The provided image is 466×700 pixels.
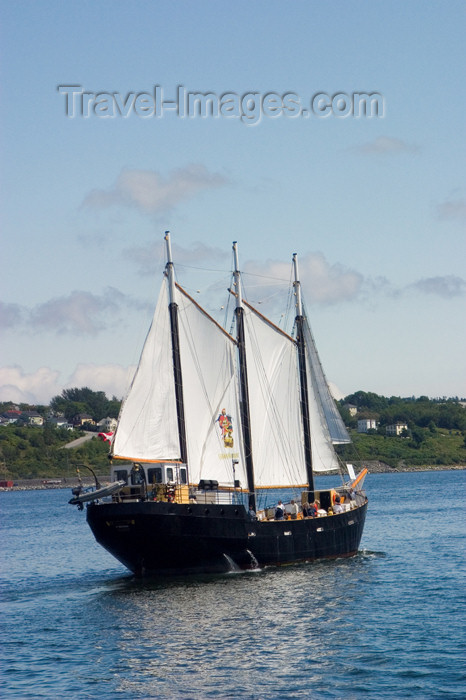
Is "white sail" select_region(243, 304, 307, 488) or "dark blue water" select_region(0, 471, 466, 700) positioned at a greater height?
"white sail" select_region(243, 304, 307, 488)

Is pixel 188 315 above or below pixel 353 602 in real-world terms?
above

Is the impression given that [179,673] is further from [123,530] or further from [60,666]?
[123,530]

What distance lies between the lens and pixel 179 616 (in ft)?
140

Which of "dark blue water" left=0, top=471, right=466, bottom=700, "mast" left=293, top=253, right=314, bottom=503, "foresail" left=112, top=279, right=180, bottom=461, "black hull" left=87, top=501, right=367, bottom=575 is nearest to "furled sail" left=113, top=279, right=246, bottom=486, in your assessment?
"foresail" left=112, top=279, right=180, bottom=461

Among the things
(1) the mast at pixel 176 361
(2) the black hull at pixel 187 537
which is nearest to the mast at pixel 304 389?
(2) the black hull at pixel 187 537

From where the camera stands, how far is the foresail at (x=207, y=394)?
59.2m

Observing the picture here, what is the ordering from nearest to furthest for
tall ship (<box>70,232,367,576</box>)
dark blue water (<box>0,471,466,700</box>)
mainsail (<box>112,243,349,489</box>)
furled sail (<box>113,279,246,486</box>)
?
dark blue water (<box>0,471,466,700</box>), tall ship (<box>70,232,367,576</box>), furled sail (<box>113,279,246,486</box>), mainsail (<box>112,243,349,489</box>)

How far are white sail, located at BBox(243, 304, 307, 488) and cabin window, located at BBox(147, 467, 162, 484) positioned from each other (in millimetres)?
9660

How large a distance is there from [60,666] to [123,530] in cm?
1614

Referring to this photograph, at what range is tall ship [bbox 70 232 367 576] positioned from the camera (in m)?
52.9

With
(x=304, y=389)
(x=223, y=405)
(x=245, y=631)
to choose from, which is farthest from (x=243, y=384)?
(x=245, y=631)

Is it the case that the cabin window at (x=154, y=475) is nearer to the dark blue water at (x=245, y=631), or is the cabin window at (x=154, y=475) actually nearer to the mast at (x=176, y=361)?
the mast at (x=176, y=361)

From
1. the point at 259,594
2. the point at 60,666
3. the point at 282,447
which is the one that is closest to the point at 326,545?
the point at 282,447

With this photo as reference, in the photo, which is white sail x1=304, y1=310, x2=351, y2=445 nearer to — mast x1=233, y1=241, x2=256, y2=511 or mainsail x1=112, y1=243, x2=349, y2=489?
mainsail x1=112, y1=243, x2=349, y2=489
